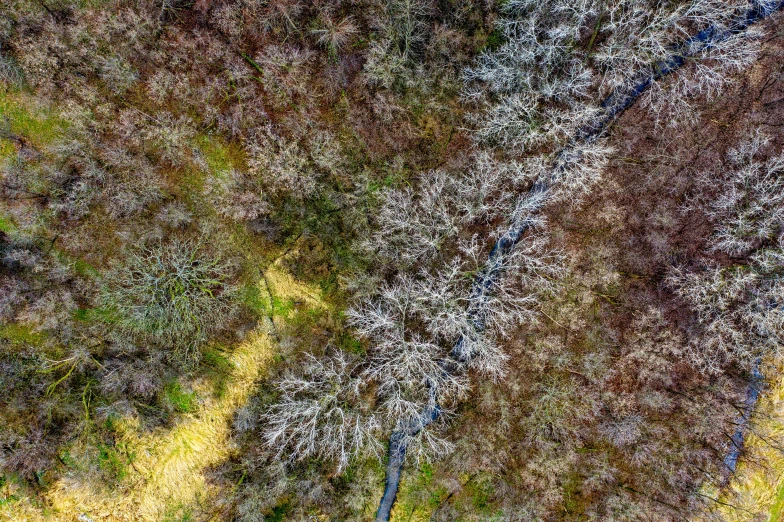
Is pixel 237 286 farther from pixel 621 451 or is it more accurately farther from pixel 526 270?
pixel 621 451

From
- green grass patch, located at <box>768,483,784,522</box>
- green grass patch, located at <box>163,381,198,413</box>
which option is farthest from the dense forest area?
green grass patch, located at <box>163,381,198,413</box>

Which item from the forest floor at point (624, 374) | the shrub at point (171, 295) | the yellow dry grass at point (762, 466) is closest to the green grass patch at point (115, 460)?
the shrub at point (171, 295)

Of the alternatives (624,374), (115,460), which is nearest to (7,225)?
(115,460)

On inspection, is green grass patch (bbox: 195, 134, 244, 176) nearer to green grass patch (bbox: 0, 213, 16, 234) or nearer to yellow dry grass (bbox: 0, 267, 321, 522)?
yellow dry grass (bbox: 0, 267, 321, 522)

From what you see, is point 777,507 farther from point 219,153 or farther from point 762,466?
point 219,153

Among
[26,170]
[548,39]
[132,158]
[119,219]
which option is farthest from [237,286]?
[548,39]

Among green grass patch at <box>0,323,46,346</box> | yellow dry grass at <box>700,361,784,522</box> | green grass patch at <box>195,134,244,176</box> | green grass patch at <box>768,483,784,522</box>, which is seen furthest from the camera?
green grass patch at <box>768,483,784,522</box>
